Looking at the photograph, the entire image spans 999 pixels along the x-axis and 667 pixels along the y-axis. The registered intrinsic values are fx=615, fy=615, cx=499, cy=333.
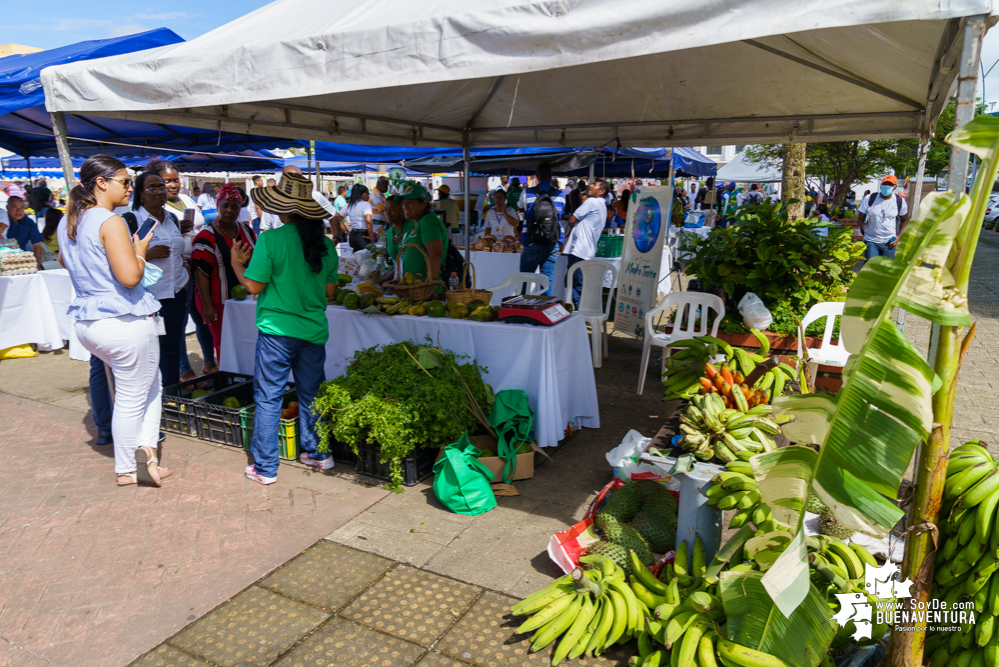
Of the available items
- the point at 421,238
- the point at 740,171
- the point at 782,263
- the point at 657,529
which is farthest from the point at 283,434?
the point at 740,171

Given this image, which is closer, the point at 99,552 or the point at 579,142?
the point at 99,552

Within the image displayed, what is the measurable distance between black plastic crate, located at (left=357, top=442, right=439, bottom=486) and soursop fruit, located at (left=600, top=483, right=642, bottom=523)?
1419 mm

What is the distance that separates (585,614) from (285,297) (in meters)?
2.63

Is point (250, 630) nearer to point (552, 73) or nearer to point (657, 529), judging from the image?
point (657, 529)

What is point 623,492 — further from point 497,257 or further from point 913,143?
point 913,143

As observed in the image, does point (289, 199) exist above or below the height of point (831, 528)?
above

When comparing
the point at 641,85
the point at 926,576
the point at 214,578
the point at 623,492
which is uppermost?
the point at 641,85

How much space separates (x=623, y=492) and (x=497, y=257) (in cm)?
754

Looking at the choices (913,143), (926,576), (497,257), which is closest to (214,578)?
(926,576)

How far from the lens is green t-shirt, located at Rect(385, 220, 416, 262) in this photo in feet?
19.0

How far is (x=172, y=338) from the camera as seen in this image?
17.6ft

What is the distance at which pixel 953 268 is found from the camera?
1.75m

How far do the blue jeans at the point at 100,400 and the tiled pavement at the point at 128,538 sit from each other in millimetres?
118

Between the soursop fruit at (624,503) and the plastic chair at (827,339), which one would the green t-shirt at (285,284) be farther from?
the plastic chair at (827,339)
